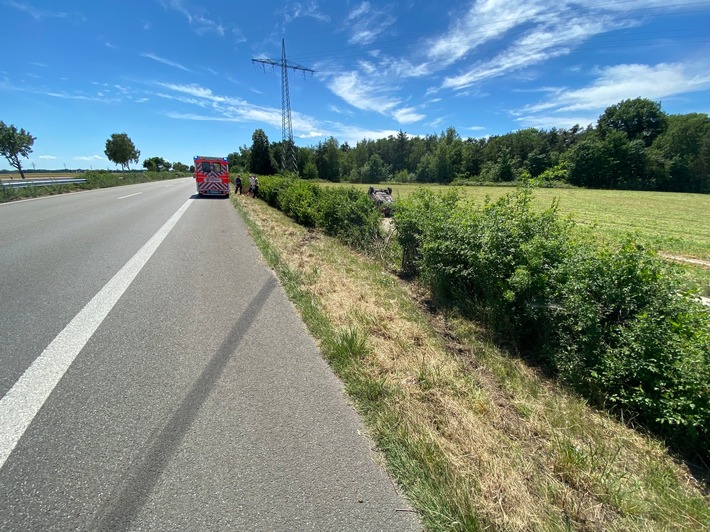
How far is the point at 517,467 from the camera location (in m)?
2.04

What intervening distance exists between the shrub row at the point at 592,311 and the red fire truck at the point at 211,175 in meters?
19.4

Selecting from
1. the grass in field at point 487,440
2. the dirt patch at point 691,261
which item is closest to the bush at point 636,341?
the grass in field at point 487,440

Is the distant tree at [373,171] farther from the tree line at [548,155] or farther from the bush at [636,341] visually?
the bush at [636,341]

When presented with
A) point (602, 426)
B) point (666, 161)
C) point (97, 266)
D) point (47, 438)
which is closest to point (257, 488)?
point (47, 438)

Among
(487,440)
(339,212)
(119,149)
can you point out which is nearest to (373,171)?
(119,149)

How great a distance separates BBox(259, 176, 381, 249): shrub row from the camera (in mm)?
8439

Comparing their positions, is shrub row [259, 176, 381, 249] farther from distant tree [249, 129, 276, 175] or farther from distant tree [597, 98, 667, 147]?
distant tree [597, 98, 667, 147]

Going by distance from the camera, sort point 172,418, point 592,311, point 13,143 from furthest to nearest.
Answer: point 13,143 < point 592,311 < point 172,418

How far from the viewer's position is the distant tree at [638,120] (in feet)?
243

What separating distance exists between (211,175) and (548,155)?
79.3 meters

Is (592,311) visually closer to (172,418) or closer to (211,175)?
(172,418)

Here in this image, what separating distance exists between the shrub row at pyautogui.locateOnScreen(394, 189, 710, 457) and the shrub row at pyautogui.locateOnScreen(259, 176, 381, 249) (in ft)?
12.1

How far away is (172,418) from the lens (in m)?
2.23

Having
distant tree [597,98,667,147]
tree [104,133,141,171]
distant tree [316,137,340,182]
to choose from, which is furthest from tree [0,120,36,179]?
distant tree [597,98,667,147]
